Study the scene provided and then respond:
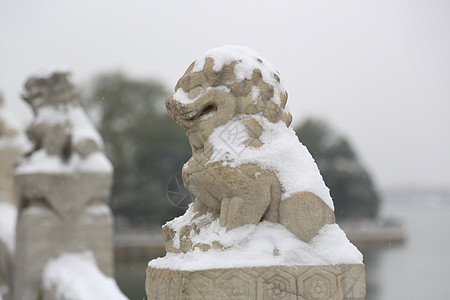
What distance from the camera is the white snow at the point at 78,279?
24.2ft

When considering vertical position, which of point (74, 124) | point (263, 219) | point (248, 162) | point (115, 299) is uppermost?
point (74, 124)

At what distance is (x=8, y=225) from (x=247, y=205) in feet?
21.4

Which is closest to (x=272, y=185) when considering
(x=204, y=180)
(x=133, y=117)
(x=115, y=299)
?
(x=204, y=180)

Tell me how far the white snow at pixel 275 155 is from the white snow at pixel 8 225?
5.74 m

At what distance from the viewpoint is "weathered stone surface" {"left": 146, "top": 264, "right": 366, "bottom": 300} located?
3.24 m

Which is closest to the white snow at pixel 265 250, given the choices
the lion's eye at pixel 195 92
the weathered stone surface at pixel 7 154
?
the lion's eye at pixel 195 92

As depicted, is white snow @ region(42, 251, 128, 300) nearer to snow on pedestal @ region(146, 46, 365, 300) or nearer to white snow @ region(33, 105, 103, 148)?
white snow @ region(33, 105, 103, 148)

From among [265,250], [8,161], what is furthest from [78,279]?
[265,250]

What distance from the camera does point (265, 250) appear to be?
3.38 m

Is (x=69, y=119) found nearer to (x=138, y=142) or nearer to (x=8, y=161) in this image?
(x=8, y=161)

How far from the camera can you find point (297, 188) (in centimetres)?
349

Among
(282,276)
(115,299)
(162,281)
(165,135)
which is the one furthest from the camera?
(165,135)

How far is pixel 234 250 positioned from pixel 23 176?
5209 millimetres

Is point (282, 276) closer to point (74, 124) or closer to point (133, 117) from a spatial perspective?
point (74, 124)
